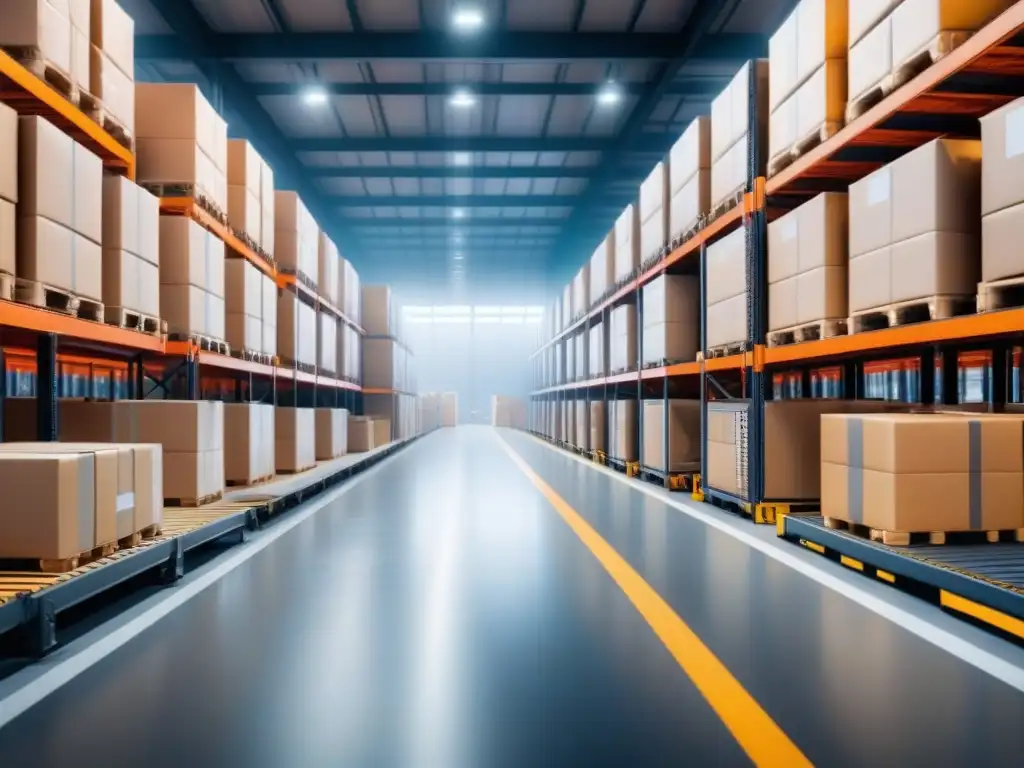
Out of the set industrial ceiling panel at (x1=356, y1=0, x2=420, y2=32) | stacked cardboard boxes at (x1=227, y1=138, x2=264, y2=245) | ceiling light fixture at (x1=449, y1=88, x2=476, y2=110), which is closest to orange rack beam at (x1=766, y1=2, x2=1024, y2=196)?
stacked cardboard boxes at (x1=227, y1=138, x2=264, y2=245)

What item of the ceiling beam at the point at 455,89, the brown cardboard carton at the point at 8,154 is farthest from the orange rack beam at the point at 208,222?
the ceiling beam at the point at 455,89

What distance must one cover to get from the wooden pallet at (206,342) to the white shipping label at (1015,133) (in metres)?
5.54

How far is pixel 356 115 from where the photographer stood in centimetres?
1320

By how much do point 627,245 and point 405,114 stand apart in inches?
242

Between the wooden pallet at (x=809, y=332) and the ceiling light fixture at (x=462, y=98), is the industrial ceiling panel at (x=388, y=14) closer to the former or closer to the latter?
the ceiling light fixture at (x=462, y=98)

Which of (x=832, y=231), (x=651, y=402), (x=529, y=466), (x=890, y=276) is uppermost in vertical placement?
(x=832, y=231)

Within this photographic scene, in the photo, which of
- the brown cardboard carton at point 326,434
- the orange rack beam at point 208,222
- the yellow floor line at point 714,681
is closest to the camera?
the yellow floor line at point 714,681

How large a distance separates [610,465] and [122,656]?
8.42m

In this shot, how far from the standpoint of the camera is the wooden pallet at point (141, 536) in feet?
11.2

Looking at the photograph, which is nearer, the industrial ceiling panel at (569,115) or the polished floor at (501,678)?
the polished floor at (501,678)

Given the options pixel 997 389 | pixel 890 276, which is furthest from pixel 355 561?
pixel 997 389

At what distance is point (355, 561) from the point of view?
13.5 feet

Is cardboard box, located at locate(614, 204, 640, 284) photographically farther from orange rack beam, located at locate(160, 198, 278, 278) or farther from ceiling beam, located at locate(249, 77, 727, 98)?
orange rack beam, located at locate(160, 198, 278, 278)

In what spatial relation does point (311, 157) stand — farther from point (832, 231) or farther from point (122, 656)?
point (122, 656)
